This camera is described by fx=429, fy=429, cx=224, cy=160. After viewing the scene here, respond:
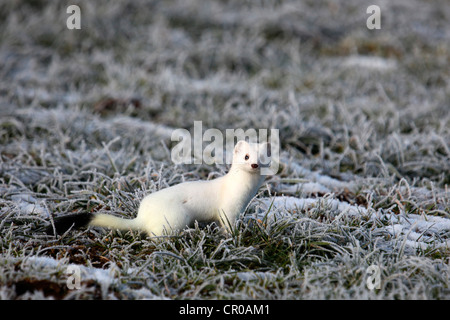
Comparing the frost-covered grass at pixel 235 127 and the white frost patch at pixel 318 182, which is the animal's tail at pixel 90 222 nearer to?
the frost-covered grass at pixel 235 127

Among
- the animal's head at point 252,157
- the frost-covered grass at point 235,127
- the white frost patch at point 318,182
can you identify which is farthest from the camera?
the white frost patch at point 318,182

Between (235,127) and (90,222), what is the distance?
256 cm

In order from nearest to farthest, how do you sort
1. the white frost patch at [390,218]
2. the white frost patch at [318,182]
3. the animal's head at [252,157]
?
the animal's head at [252,157] → the white frost patch at [390,218] → the white frost patch at [318,182]

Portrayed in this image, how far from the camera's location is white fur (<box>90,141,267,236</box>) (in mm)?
2619

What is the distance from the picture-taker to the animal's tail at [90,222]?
2633mm

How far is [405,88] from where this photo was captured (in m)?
6.32

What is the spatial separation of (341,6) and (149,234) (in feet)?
27.0

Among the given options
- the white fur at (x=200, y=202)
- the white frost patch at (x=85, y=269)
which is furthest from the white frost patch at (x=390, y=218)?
the white frost patch at (x=85, y=269)

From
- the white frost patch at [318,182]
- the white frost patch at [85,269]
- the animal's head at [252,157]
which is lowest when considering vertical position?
the white frost patch at [85,269]

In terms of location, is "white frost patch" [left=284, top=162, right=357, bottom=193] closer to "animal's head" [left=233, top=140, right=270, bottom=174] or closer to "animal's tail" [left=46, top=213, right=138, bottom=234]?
"animal's head" [left=233, top=140, right=270, bottom=174]

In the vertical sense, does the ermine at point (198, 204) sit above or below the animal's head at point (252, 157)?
below

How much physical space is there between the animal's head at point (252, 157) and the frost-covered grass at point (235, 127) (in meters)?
0.37
